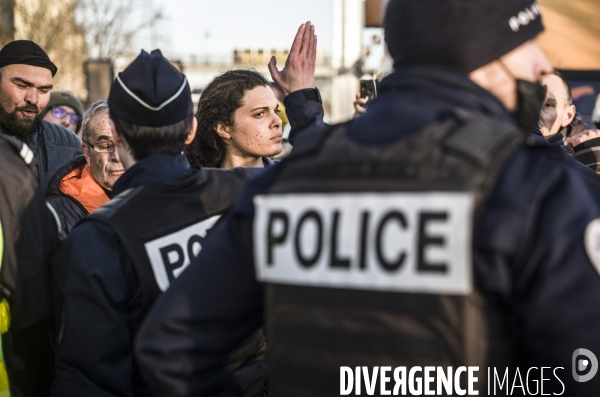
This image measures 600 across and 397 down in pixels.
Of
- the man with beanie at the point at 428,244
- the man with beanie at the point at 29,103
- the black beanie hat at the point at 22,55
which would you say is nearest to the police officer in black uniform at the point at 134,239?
the man with beanie at the point at 428,244

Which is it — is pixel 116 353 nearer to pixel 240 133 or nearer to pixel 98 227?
pixel 98 227

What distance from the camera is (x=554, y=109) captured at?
4.26 m

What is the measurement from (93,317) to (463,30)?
136 centimetres

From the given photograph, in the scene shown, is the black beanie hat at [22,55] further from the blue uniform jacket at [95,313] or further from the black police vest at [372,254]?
the black police vest at [372,254]

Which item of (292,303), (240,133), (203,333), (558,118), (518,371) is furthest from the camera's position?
(558,118)

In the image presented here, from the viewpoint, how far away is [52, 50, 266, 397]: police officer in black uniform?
2.15 meters

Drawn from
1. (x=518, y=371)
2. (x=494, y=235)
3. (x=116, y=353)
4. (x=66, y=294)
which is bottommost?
(x=116, y=353)

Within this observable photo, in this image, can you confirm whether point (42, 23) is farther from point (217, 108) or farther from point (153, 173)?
point (153, 173)

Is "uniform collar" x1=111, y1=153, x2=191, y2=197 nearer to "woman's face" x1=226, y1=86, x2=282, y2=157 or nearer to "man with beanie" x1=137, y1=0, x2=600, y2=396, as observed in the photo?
"man with beanie" x1=137, y1=0, x2=600, y2=396

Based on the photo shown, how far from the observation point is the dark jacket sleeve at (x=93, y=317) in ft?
7.03

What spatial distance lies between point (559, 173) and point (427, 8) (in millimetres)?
433

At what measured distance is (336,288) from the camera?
148 cm

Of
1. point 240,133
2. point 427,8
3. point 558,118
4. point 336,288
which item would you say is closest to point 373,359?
point 336,288

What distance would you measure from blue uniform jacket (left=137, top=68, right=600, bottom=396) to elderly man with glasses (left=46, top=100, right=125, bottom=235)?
1.78m
